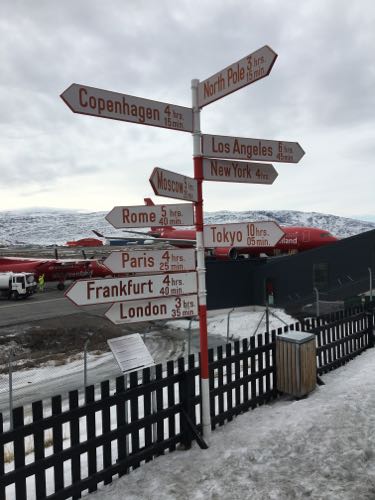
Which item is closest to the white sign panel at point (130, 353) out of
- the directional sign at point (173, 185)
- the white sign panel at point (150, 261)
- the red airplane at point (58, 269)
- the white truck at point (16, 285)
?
the white sign panel at point (150, 261)

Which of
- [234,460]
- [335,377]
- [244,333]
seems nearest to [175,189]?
[234,460]

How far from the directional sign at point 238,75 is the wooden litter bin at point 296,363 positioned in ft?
12.8

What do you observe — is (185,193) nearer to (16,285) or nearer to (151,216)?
(151,216)

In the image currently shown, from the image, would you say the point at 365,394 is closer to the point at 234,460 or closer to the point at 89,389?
the point at 234,460

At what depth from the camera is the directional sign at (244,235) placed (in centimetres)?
Result: 550

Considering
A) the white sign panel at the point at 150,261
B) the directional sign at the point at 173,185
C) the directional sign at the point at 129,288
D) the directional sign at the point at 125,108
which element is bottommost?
the directional sign at the point at 129,288

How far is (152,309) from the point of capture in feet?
16.5

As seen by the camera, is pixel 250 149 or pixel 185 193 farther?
pixel 250 149

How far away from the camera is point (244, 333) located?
18.3 meters

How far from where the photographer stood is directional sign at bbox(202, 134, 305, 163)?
17.8 ft

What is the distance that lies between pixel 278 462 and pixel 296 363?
228 cm

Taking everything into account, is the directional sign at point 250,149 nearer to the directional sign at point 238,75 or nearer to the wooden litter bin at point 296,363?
the directional sign at point 238,75

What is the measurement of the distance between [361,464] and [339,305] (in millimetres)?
14568

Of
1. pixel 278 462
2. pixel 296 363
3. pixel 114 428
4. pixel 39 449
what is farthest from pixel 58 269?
pixel 278 462
